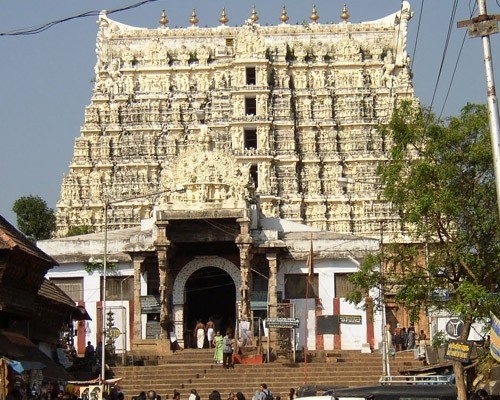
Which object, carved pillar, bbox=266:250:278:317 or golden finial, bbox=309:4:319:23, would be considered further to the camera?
golden finial, bbox=309:4:319:23

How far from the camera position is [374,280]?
34625 mm

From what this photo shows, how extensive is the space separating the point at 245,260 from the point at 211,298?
227 inches

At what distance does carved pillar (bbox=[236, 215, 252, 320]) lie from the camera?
51.7m

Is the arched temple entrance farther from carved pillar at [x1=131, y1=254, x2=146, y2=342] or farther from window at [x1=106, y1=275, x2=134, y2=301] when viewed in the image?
window at [x1=106, y1=275, x2=134, y2=301]

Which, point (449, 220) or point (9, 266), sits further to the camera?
point (449, 220)

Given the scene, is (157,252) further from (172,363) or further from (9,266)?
(9,266)

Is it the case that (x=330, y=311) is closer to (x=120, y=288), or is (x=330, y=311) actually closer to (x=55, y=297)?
(x=120, y=288)

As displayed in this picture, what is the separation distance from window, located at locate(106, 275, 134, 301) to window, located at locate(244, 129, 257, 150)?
30461mm

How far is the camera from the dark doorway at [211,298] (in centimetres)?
5534

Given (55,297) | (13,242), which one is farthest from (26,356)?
(55,297)

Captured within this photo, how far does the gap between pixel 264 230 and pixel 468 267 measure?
21.0 m

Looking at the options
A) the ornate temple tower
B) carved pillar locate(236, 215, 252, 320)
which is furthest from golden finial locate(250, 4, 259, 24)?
carved pillar locate(236, 215, 252, 320)

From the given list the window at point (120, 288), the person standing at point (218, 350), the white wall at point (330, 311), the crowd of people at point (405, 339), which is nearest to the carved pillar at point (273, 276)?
the white wall at point (330, 311)

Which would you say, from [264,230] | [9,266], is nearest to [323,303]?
→ [264,230]
